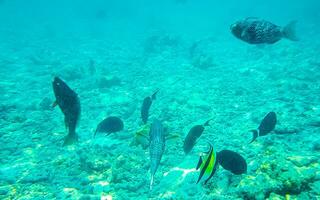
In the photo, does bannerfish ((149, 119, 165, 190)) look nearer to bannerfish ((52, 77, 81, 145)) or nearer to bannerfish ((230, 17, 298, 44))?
bannerfish ((52, 77, 81, 145))

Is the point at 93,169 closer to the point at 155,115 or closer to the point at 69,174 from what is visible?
the point at 69,174

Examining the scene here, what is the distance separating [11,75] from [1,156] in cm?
1190

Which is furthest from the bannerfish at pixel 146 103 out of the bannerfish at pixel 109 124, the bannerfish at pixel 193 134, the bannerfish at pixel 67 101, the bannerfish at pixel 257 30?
the bannerfish at pixel 67 101

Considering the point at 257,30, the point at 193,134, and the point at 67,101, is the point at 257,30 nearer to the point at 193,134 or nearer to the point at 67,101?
the point at 193,134

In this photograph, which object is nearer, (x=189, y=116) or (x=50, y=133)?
(x=50, y=133)

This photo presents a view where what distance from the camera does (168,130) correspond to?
353 inches

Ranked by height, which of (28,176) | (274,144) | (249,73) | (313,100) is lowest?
(249,73)

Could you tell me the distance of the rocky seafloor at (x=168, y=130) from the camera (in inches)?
215

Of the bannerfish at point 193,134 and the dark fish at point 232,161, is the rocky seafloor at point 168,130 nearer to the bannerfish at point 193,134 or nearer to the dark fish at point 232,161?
the dark fish at point 232,161

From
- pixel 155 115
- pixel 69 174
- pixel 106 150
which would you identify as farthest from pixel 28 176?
pixel 155 115

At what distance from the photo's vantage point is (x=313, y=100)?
1074cm

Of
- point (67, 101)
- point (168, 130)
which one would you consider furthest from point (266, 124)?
point (67, 101)

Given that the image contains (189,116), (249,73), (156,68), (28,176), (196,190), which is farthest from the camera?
(156,68)

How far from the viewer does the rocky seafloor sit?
5.46m
